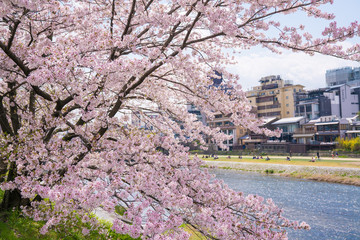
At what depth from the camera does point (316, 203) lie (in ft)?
76.7

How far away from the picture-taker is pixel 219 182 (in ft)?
20.8

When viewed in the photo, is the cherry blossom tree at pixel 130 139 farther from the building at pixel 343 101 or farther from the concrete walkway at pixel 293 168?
the building at pixel 343 101

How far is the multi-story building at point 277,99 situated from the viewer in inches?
3238

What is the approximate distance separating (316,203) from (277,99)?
63.0m

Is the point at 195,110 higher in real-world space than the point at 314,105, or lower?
lower

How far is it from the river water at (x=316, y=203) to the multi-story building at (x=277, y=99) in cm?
4968

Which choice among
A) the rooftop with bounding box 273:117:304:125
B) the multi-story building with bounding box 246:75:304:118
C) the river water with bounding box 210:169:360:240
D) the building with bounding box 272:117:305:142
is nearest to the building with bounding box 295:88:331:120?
the rooftop with bounding box 273:117:304:125

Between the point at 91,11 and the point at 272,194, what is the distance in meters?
24.2

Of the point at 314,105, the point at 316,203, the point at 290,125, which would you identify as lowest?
the point at 316,203

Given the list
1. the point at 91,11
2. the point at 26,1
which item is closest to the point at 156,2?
the point at 91,11

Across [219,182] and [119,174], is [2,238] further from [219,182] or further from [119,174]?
[219,182]

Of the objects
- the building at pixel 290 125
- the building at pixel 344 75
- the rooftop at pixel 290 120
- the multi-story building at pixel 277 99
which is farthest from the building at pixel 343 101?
the building at pixel 344 75

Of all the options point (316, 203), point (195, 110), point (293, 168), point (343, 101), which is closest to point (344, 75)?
point (343, 101)

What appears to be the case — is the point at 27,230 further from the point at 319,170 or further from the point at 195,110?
the point at 195,110
